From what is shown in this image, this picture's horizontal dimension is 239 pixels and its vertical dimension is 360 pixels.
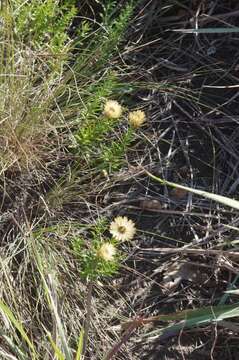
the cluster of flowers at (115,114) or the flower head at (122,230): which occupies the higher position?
the cluster of flowers at (115,114)

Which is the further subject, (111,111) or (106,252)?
(111,111)

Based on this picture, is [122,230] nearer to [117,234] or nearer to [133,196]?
[117,234]

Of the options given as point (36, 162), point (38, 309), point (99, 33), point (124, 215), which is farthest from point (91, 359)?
point (99, 33)

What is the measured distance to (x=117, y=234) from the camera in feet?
4.87

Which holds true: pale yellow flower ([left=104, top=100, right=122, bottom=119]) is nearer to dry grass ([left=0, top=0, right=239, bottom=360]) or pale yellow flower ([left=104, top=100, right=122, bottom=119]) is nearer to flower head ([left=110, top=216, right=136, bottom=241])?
dry grass ([left=0, top=0, right=239, bottom=360])

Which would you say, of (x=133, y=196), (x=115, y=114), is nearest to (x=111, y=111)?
(x=115, y=114)

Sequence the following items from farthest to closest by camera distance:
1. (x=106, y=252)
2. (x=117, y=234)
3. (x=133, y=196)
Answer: (x=133, y=196) → (x=117, y=234) → (x=106, y=252)

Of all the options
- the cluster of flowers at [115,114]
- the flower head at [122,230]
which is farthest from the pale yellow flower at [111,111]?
the flower head at [122,230]

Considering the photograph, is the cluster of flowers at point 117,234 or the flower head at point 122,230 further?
the flower head at point 122,230

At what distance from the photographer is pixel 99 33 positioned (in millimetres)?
1762

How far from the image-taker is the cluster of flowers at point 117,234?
1.37m

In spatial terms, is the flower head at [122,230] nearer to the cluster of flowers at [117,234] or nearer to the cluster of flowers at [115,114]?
the cluster of flowers at [117,234]

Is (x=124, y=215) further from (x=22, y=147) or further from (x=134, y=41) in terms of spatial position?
(x=134, y=41)

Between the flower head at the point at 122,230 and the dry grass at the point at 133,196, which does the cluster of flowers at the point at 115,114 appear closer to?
the dry grass at the point at 133,196
